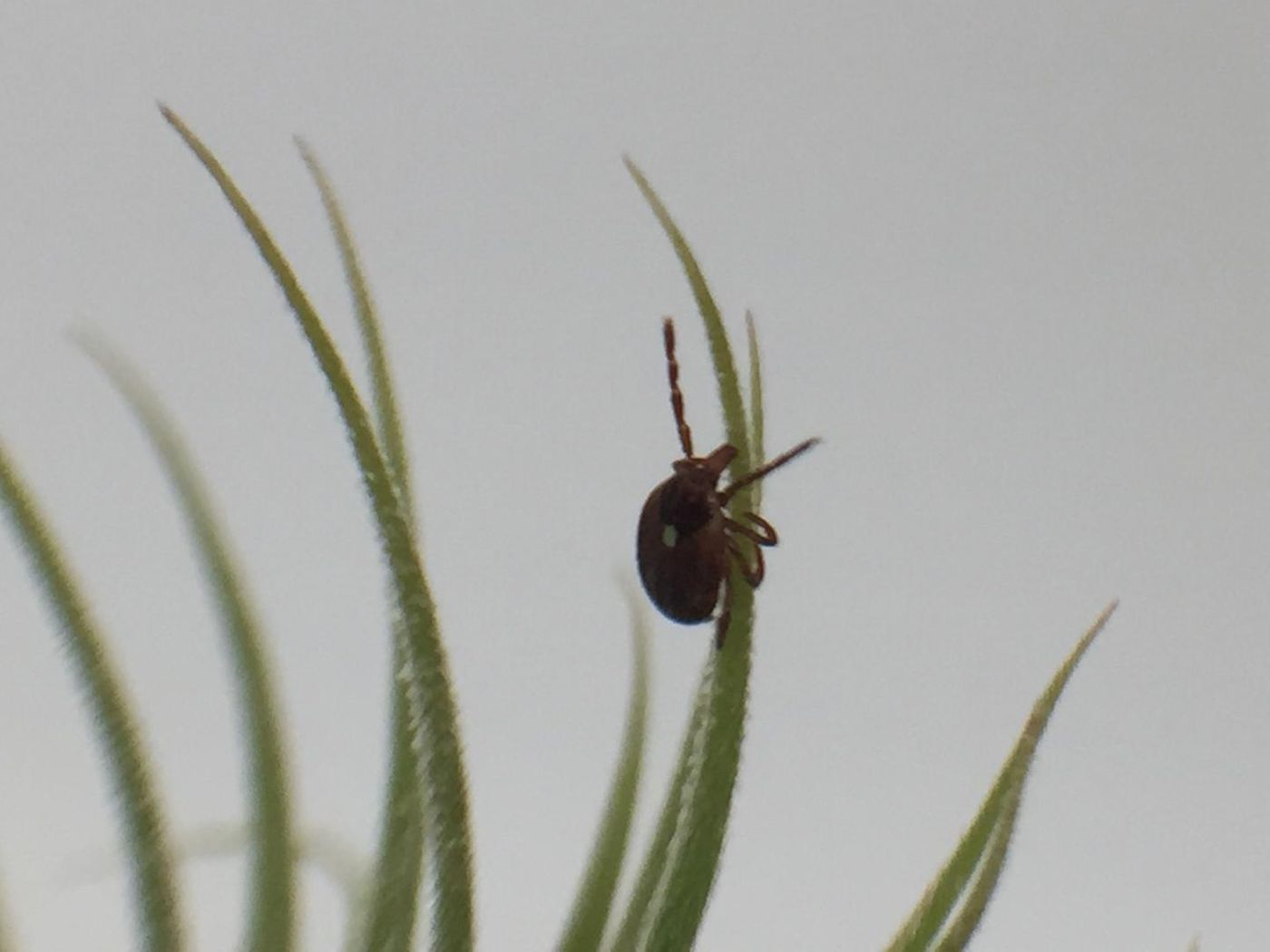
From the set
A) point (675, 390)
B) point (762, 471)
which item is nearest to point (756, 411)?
point (762, 471)

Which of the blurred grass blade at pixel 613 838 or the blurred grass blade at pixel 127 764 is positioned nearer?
the blurred grass blade at pixel 127 764

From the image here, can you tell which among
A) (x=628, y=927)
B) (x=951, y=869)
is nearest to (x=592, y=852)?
(x=628, y=927)

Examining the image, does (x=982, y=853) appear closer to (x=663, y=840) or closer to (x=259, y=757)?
(x=663, y=840)

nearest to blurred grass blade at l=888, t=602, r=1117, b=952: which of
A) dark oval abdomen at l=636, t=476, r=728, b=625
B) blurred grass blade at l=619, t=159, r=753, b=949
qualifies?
blurred grass blade at l=619, t=159, r=753, b=949

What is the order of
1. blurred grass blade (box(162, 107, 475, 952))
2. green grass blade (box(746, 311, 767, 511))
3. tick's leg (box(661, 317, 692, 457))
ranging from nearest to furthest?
1. blurred grass blade (box(162, 107, 475, 952))
2. green grass blade (box(746, 311, 767, 511))
3. tick's leg (box(661, 317, 692, 457))

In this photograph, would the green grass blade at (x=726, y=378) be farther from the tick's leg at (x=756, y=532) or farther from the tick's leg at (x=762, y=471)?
the tick's leg at (x=756, y=532)

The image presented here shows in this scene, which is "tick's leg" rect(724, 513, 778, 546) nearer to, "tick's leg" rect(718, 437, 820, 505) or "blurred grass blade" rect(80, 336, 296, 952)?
"tick's leg" rect(718, 437, 820, 505)

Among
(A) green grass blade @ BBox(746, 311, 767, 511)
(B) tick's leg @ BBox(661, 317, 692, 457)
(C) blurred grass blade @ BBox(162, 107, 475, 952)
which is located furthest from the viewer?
(B) tick's leg @ BBox(661, 317, 692, 457)

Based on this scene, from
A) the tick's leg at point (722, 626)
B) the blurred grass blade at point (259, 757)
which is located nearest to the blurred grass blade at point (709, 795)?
the tick's leg at point (722, 626)
